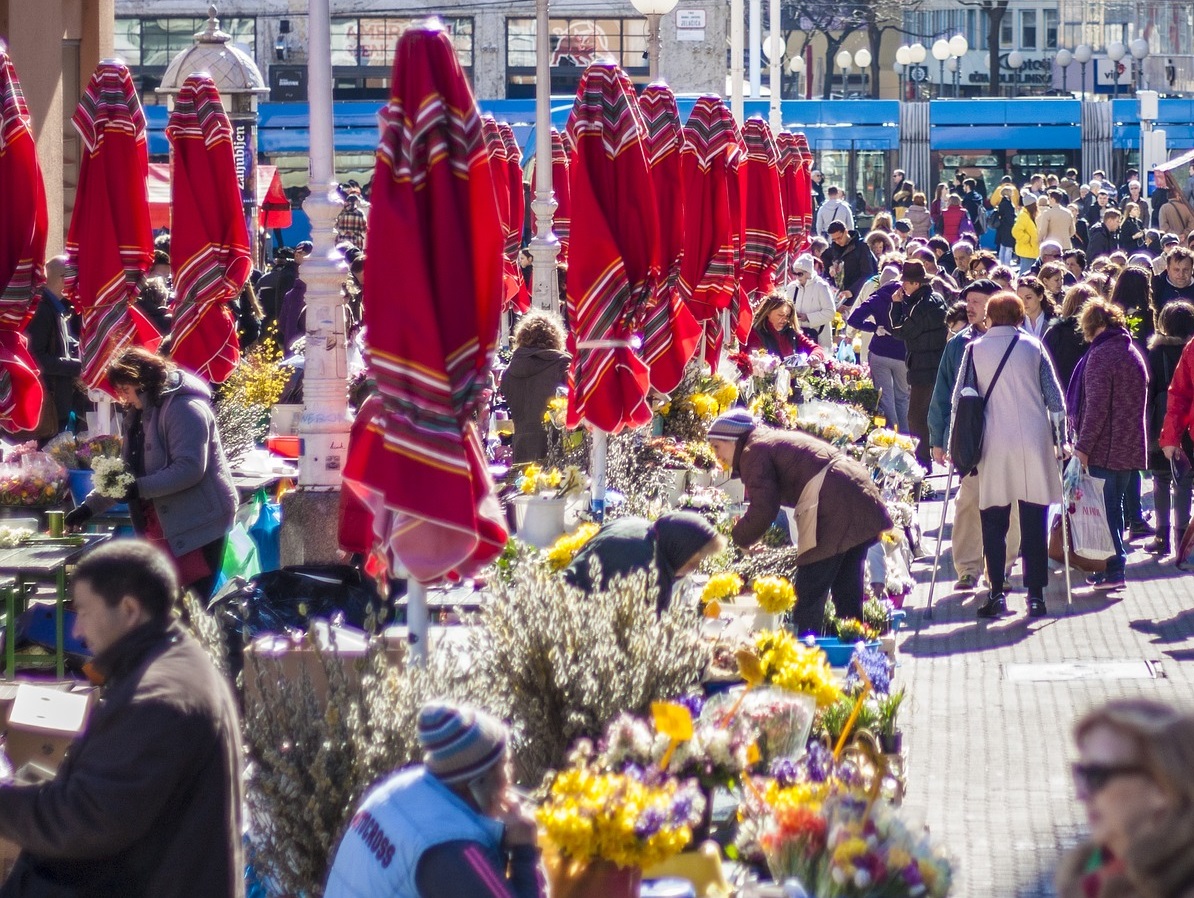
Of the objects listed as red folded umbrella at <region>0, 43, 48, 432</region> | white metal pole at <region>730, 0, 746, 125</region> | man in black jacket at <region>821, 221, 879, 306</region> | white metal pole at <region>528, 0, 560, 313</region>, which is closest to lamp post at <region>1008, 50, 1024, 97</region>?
white metal pole at <region>730, 0, 746, 125</region>

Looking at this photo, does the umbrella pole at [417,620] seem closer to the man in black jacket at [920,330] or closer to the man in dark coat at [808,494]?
the man in dark coat at [808,494]

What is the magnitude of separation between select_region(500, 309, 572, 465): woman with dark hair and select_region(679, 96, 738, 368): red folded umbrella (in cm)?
91

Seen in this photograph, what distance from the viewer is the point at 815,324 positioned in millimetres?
17922

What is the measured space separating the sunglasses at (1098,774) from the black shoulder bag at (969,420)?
26.3 ft

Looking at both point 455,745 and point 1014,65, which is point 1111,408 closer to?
point 455,745

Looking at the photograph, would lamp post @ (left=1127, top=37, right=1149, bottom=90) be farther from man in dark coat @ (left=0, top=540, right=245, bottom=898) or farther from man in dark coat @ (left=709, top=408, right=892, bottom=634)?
man in dark coat @ (left=0, top=540, right=245, bottom=898)

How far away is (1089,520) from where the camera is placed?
11.6m

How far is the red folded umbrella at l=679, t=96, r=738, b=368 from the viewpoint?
39.4ft

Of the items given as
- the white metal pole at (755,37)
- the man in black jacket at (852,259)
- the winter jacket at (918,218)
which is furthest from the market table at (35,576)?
the white metal pole at (755,37)

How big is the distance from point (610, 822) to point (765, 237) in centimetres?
1209

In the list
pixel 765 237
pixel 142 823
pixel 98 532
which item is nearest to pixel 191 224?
pixel 98 532

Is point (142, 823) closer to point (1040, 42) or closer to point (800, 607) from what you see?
point (800, 607)

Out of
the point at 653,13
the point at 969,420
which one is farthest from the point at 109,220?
the point at 653,13

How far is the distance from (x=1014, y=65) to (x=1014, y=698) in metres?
57.1
